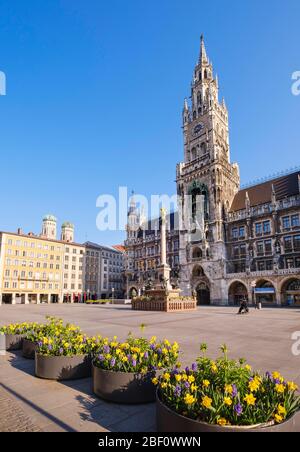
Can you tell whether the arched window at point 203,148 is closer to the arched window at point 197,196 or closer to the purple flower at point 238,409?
the arched window at point 197,196

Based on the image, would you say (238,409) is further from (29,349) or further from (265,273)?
(265,273)

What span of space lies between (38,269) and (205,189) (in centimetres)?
4510

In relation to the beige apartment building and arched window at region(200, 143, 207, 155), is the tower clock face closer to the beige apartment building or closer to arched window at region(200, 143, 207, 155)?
arched window at region(200, 143, 207, 155)

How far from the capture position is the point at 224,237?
4950 cm

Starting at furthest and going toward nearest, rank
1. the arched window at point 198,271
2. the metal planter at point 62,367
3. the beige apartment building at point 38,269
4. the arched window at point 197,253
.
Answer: the beige apartment building at point 38,269 < the arched window at point 197,253 < the arched window at point 198,271 < the metal planter at point 62,367

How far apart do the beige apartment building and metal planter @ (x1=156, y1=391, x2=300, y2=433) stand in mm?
66469

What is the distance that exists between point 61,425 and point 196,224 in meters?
50.0

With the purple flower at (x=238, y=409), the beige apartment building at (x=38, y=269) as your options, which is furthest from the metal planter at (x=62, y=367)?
the beige apartment building at (x=38, y=269)

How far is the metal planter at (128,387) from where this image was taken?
4777 mm

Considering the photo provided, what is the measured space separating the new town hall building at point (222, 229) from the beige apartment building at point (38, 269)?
18206mm

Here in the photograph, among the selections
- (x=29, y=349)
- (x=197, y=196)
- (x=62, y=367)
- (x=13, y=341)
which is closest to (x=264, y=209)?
(x=197, y=196)

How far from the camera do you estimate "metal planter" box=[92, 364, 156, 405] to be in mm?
4777

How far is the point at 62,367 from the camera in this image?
19.8ft
